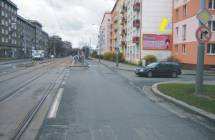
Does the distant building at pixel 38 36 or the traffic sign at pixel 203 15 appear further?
the distant building at pixel 38 36

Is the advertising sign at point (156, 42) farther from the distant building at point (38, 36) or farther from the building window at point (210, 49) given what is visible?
the distant building at point (38, 36)

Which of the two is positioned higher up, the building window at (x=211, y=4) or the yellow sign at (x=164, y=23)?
the building window at (x=211, y=4)

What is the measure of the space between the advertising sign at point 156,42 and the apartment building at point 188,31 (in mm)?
3193

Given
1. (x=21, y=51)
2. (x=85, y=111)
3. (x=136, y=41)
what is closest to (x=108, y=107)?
(x=85, y=111)

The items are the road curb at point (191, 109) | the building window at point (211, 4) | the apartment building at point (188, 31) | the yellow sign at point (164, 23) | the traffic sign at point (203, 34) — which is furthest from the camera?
the yellow sign at point (164, 23)

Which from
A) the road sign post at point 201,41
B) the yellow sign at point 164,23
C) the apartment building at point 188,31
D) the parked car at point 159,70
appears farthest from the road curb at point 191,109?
the yellow sign at point 164,23

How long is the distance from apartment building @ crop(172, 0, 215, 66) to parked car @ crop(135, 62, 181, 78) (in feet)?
35.2

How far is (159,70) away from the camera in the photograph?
31.7m

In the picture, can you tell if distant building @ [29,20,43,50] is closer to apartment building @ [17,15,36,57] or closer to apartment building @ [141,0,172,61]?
apartment building @ [17,15,36,57]

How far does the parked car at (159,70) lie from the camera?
3119cm

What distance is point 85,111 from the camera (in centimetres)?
1075

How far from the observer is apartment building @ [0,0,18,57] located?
94625mm

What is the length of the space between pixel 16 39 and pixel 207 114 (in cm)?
10890

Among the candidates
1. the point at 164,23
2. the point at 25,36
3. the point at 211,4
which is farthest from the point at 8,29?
the point at 211,4
